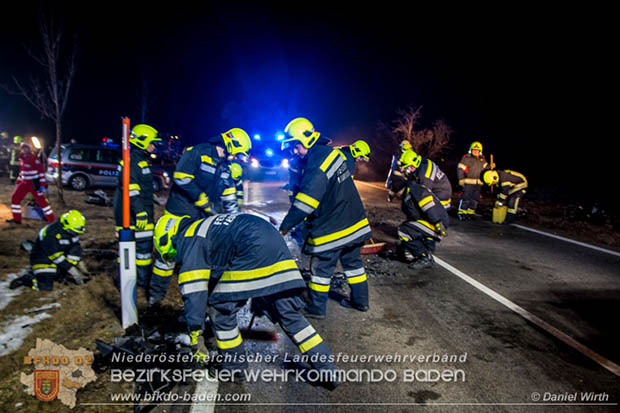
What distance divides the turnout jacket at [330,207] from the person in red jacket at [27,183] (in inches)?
274

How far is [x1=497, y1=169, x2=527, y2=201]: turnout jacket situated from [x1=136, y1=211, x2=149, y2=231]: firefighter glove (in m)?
A: 8.87

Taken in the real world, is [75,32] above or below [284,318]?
above

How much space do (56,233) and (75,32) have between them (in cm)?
862

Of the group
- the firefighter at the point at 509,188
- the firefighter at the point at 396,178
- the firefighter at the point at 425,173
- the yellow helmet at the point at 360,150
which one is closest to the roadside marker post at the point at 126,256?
the firefighter at the point at 396,178

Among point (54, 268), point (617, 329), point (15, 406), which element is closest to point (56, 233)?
point (54, 268)

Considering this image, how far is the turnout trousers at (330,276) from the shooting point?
373 centimetres

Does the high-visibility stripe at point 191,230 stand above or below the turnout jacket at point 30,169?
above

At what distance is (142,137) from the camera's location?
15.6ft

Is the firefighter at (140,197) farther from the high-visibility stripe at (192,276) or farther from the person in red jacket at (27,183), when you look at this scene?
the person in red jacket at (27,183)

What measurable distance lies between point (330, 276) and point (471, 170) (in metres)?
8.01

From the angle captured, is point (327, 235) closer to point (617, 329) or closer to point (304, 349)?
point (304, 349)

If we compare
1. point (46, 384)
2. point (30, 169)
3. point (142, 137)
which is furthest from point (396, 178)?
point (30, 169)

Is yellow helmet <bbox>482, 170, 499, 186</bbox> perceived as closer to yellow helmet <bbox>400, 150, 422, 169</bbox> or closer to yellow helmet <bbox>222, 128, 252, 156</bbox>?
yellow helmet <bbox>400, 150, 422, 169</bbox>

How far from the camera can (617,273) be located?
5605 mm
